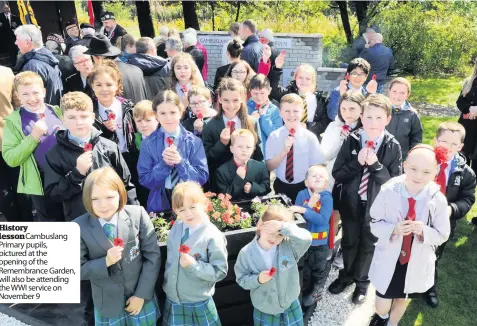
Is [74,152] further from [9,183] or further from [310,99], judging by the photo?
[310,99]

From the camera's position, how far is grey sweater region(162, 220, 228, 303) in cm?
313

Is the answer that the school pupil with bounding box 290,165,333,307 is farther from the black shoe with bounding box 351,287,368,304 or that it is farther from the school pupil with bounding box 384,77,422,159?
the school pupil with bounding box 384,77,422,159

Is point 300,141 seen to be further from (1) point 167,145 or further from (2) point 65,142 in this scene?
(2) point 65,142

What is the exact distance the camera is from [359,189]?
404 centimetres

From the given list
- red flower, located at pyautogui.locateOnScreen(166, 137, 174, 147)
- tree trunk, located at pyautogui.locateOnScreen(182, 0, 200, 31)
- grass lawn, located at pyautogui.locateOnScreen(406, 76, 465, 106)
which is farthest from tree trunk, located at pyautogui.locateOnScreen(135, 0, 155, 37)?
red flower, located at pyautogui.locateOnScreen(166, 137, 174, 147)

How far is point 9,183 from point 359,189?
3.97m

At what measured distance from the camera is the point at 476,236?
216 inches

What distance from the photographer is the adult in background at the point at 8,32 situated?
1184cm

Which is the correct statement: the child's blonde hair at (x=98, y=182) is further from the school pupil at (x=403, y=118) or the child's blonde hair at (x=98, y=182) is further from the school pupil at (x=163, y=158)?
the school pupil at (x=403, y=118)

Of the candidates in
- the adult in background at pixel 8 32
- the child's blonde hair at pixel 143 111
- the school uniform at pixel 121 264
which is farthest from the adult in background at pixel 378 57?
the adult in background at pixel 8 32

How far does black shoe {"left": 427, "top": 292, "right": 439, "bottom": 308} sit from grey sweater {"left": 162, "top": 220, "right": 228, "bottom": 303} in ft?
7.81

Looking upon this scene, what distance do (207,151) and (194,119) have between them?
0.51 meters

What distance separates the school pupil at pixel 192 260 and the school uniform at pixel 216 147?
1.27 metres

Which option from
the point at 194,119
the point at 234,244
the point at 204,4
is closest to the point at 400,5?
the point at 204,4
